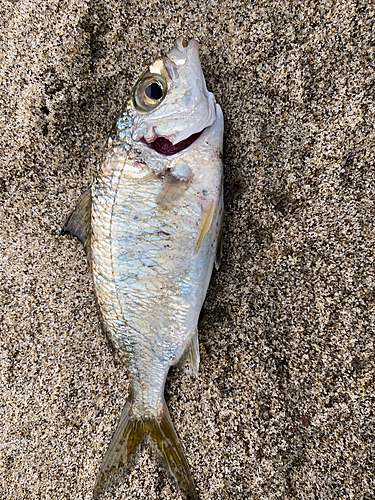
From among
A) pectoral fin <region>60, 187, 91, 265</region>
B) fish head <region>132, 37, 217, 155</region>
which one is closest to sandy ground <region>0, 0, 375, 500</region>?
pectoral fin <region>60, 187, 91, 265</region>

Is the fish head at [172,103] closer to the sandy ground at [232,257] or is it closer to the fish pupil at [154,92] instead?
the fish pupil at [154,92]

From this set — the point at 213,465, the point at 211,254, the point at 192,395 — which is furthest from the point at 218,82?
the point at 213,465

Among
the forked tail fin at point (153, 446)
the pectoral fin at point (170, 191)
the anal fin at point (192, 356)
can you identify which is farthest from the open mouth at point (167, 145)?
the forked tail fin at point (153, 446)

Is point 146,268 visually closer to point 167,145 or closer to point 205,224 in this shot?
point 205,224

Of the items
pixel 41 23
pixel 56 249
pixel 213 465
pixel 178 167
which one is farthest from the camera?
pixel 56 249

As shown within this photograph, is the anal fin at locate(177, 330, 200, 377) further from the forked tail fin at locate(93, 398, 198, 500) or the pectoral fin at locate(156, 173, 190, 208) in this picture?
the pectoral fin at locate(156, 173, 190, 208)

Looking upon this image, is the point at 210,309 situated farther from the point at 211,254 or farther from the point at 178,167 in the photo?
the point at 178,167

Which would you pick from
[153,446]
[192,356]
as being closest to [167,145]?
[192,356]

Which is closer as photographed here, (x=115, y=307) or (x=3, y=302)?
(x=115, y=307)
